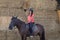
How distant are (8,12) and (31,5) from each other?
1574 millimetres

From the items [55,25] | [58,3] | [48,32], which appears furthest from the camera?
[58,3]

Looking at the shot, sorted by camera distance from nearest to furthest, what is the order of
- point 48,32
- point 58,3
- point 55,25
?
point 48,32 < point 55,25 < point 58,3

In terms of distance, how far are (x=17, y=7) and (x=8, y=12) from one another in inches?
28.5

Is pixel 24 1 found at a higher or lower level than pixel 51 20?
higher

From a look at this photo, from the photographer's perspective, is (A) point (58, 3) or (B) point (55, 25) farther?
(A) point (58, 3)

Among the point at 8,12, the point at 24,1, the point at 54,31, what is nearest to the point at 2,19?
the point at 8,12

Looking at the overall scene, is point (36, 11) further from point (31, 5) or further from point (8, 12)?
point (8, 12)

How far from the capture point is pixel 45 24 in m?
17.7

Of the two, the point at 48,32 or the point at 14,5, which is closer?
the point at 48,32

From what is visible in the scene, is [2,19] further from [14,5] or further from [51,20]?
[51,20]

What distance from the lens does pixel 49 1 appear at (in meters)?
18.6

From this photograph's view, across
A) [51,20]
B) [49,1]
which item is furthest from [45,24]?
[49,1]

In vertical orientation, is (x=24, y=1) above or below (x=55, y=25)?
above

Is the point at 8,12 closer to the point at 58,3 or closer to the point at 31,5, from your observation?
the point at 31,5
